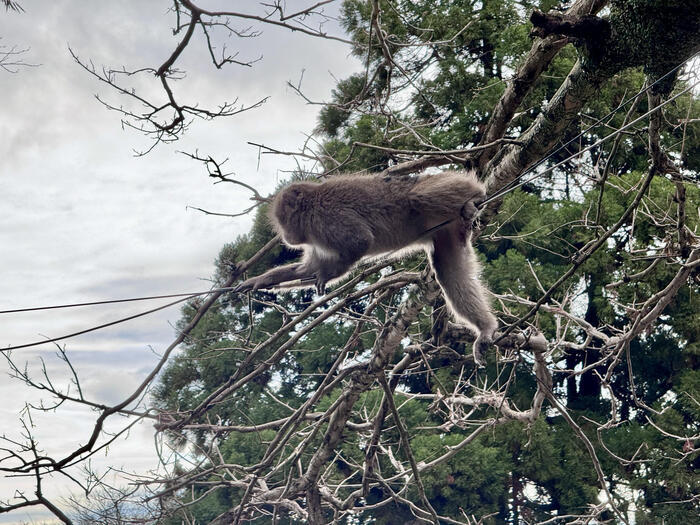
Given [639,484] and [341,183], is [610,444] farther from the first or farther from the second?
[341,183]

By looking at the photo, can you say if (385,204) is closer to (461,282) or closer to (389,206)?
(389,206)

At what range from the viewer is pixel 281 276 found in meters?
3.72

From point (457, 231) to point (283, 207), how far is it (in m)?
1.08

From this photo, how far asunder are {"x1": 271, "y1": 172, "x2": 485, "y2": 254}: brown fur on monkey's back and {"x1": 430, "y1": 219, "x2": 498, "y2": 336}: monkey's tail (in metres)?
0.32

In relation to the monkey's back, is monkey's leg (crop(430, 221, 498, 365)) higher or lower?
lower

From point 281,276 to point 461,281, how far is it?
115 centimetres

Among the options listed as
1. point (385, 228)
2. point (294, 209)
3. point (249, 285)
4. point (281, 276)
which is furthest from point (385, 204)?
point (249, 285)

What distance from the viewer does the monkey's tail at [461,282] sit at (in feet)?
13.1

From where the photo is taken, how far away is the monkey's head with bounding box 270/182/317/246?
393 cm

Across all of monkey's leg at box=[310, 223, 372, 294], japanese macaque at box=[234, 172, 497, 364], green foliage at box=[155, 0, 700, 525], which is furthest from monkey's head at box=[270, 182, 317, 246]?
green foliage at box=[155, 0, 700, 525]

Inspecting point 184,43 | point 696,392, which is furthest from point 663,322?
point 184,43

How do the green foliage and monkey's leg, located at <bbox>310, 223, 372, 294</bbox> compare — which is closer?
monkey's leg, located at <bbox>310, 223, 372, 294</bbox>

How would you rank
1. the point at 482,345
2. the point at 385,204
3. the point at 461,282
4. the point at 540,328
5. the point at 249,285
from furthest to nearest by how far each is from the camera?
1. the point at 540,328
2. the point at 461,282
3. the point at 482,345
4. the point at 385,204
5. the point at 249,285

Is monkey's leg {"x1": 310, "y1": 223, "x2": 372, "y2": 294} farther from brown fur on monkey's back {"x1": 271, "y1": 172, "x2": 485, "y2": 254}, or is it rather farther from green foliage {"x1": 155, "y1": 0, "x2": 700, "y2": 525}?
green foliage {"x1": 155, "y1": 0, "x2": 700, "y2": 525}
